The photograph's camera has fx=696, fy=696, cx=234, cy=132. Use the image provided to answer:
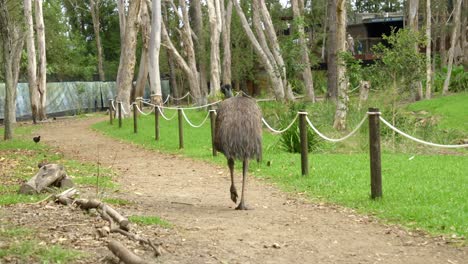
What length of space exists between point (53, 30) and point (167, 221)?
142ft

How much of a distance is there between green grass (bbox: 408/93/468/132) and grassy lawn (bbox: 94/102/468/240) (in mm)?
7680

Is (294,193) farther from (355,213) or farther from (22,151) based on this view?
(22,151)

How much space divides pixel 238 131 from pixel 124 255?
12.0 ft

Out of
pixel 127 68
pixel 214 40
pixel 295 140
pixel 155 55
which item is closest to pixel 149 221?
pixel 295 140

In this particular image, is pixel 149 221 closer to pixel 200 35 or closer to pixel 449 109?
pixel 449 109

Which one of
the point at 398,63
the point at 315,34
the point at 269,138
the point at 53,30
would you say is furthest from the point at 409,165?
the point at 315,34

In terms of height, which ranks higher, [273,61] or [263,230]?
[273,61]

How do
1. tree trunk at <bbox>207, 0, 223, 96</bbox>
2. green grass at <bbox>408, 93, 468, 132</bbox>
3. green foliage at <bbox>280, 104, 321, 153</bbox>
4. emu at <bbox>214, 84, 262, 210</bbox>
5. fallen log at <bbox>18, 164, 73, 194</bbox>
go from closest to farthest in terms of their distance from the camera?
emu at <bbox>214, 84, 262, 210</bbox> → fallen log at <bbox>18, 164, 73, 194</bbox> → green foliage at <bbox>280, 104, 321, 153</bbox> → green grass at <bbox>408, 93, 468, 132</bbox> → tree trunk at <bbox>207, 0, 223, 96</bbox>

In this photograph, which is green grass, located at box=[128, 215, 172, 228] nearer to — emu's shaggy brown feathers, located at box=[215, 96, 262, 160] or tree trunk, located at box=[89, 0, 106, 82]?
emu's shaggy brown feathers, located at box=[215, 96, 262, 160]

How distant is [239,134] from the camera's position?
29.2 ft

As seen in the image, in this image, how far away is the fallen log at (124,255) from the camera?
5.41 metres

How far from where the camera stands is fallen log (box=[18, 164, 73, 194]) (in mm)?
9578

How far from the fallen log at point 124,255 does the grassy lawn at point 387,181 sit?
11.0 feet

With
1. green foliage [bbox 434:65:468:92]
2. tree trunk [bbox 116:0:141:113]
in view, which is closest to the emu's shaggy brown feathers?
tree trunk [bbox 116:0:141:113]
